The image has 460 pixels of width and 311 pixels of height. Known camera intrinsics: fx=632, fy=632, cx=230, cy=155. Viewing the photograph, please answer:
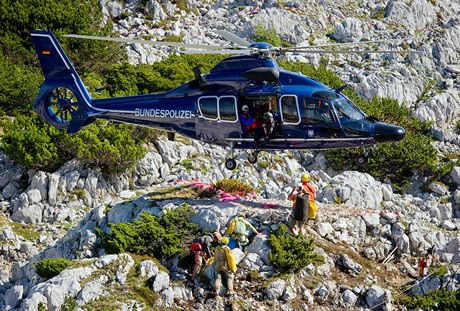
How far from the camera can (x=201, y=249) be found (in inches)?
668

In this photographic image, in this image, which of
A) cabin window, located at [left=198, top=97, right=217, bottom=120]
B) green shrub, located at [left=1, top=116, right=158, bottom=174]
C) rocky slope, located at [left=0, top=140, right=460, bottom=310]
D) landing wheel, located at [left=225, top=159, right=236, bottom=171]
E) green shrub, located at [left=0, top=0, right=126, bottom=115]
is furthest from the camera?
green shrub, located at [left=0, top=0, right=126, bottom=115]

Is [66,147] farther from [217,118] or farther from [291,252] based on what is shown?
[291,252]

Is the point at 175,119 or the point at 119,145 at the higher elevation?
the point at 175,119

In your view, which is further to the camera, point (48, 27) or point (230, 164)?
point (48, 27)

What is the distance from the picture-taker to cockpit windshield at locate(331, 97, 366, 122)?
58.8ft

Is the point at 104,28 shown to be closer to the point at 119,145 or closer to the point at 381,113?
the point at 119,145

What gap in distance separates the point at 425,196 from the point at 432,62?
13812 mm

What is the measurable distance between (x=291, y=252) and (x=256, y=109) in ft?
14.2

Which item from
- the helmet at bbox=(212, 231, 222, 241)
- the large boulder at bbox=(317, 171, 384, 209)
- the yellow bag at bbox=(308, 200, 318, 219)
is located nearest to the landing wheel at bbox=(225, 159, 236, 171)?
the helmet at bbox=(212, 231, 222, 241)

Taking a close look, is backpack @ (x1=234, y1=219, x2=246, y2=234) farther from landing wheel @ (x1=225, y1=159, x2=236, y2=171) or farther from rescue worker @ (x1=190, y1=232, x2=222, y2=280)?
landing wheel @ (x1=225, y1=159, x2=236, y2=171)

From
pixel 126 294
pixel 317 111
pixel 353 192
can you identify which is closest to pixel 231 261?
pixel 126 294

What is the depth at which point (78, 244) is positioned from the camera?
1898 cm

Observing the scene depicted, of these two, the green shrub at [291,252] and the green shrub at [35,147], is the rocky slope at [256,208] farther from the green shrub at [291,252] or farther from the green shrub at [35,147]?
the green shrub at [35,147]

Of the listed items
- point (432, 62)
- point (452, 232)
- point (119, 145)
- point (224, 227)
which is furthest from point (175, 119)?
point (432, 62)
